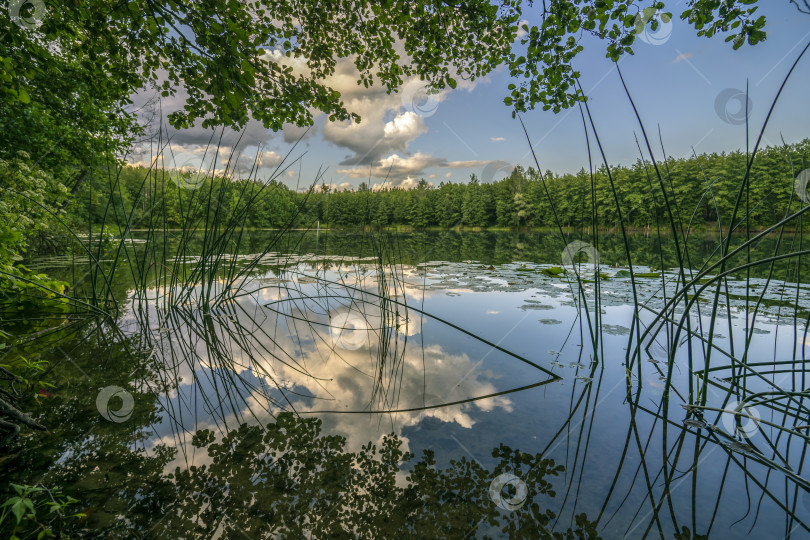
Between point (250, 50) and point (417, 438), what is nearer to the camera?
point (417, 438)

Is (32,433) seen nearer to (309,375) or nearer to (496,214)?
(309,375)

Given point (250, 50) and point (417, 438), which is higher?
point (250, 50)

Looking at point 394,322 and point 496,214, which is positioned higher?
point 496,214

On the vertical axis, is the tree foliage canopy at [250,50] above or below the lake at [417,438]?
above

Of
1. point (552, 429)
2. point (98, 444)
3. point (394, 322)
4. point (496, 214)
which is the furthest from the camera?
point (496, 214)

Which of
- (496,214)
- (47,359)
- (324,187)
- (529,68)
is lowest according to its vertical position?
(47,359)

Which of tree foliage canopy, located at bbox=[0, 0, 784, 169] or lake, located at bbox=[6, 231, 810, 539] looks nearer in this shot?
lake, located at bbox=[6, 231, 810, 539]

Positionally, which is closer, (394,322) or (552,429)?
(552,429)

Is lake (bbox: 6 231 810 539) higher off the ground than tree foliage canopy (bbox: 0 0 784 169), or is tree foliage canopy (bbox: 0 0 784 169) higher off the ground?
tree foliage canopy (bbox: 0 0 784 169)

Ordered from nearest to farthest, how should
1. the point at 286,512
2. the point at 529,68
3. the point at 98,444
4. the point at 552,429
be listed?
1. the point at 286,512
2. the point at 98,444
3. the point at 552,429
4. the point at 529,68

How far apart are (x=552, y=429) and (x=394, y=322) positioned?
4.53 feet

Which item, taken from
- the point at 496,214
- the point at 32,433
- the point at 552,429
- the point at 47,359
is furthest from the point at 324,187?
the point at 496,214

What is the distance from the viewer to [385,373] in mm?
1408

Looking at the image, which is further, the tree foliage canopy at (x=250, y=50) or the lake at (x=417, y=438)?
the tree foliage canopy at (x=250, y=50)
